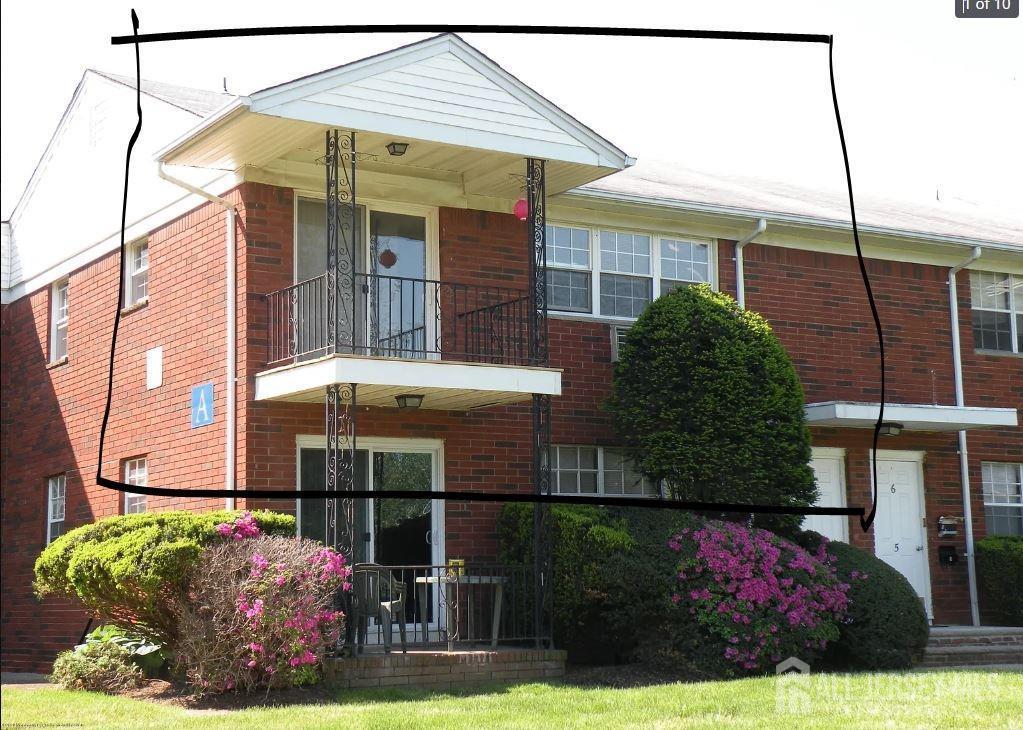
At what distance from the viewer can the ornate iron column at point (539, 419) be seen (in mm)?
14023

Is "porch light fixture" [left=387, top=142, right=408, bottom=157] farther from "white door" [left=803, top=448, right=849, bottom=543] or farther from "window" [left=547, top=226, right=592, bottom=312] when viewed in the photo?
"white door" [left=803, top=448, right=849, bottom=543]

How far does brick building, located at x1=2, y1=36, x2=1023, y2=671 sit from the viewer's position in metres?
14.1

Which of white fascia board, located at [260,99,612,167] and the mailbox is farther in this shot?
the mailbox

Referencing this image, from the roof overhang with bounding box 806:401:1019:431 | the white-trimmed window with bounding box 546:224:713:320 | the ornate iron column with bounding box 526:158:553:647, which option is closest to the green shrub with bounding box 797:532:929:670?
the roof overhang with bounding box 806:401:1019:431

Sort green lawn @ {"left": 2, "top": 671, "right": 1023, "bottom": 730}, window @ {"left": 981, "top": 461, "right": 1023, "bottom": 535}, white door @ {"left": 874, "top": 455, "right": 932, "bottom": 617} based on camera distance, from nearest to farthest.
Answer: green lawn @ {"left": 2, "top": 671, "right": 1023, "bottom": 730}, white door @ {"left": 874, "top": 455, "right": 932, "bottom": 617}, window @ {"left": 981, "top": 461, "right": 1023, "bottom": 535}

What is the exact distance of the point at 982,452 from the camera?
1917 cm

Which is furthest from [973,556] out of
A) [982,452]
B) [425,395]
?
[425,395]

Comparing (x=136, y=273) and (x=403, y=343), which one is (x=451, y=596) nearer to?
(x=403, y=343)

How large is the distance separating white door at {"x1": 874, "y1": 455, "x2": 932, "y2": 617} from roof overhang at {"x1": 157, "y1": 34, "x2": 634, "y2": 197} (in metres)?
6.47

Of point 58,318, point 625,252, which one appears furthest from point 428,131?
point 58,318

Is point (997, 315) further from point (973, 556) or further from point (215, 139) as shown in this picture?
point (215, 139)

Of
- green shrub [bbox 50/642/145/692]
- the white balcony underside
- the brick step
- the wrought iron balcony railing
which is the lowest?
the brick step

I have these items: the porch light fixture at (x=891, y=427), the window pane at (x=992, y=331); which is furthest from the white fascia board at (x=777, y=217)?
the porch light fixture at (x=891, y=427)

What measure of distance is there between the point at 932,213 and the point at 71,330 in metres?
14.2
